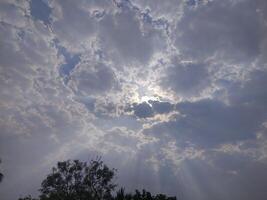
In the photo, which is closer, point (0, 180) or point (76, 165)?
point (0, 180)

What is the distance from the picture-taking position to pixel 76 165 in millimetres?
60875

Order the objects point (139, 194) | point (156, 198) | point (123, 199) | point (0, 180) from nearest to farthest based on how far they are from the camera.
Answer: point (123, 199) → point (139, 194) → point (156, 198) → point (0, 180)

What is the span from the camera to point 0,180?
54.7 meters

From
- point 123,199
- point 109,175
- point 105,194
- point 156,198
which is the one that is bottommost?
point 123,199

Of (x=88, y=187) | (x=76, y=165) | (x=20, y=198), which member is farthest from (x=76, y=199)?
(x=20, y=198)

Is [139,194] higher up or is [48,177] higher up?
[48,177]

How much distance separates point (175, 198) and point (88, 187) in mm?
18618

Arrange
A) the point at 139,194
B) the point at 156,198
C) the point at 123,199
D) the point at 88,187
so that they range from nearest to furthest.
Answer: the point at 123,199, the point at 139,194, the point at 156,198, the point at 88,187

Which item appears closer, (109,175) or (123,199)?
(123,199)

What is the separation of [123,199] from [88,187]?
67.8 feet

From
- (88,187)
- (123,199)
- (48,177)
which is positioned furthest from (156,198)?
(48,177)

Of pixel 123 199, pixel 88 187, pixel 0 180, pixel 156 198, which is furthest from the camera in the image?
pixel 88 187

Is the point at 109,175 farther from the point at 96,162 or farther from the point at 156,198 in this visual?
the point at 156,198

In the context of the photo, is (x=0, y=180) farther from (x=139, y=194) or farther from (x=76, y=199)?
(x=139, y=194)
